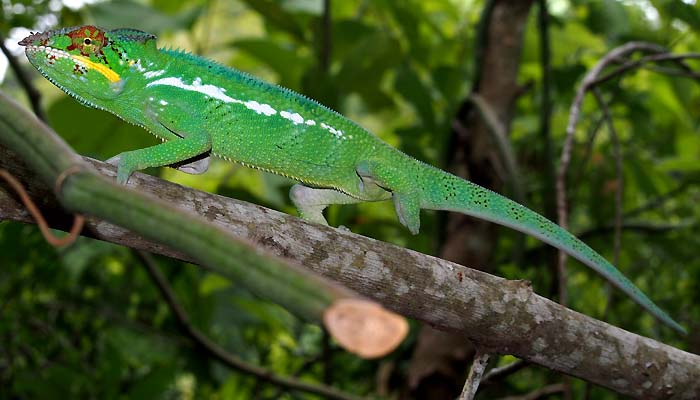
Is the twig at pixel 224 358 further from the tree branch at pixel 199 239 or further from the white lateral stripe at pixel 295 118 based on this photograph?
the tree branch at pixel 199 239

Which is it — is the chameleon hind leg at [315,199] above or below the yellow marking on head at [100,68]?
below

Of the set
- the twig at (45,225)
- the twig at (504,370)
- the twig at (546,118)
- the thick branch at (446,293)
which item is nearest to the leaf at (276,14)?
the twig at (546,118)

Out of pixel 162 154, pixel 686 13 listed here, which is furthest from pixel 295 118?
pixel 686 13

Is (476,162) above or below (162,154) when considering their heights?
A: below

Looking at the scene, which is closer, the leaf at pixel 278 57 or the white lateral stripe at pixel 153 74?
the white lateral stripe at pixel 153 74

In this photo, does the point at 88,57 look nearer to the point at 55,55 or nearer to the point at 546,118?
the point at 55,55

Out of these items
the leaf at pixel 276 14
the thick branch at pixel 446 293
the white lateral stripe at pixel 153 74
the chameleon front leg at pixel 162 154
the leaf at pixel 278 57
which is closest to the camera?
the thick branch at pixel 446 293

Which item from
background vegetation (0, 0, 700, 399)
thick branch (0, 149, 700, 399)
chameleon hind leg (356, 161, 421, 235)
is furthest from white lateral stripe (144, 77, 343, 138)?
background vegetation (0, 0, 700, 399)
